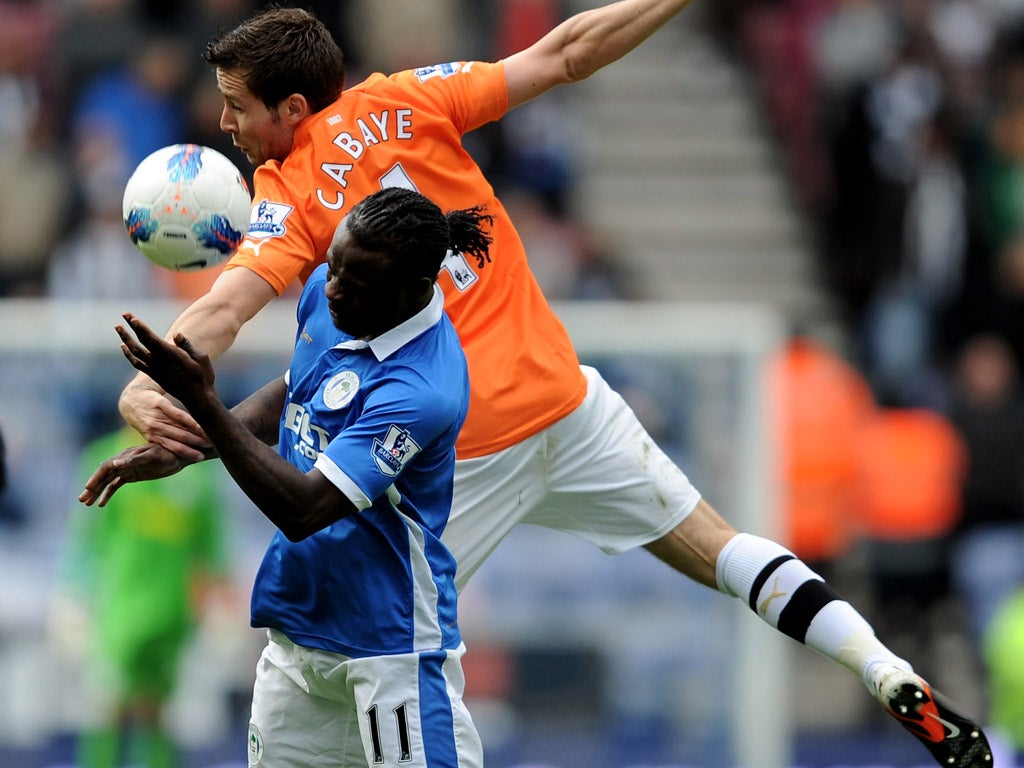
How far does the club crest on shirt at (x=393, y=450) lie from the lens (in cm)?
419

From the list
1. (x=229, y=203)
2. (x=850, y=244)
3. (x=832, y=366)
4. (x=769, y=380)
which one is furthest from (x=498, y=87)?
(x=850, y=244)

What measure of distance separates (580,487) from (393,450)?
45.7 inches

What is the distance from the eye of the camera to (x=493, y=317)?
16.6ft

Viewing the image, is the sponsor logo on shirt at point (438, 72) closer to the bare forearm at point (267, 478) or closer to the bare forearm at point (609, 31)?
the bare forearm at point (609, 31)

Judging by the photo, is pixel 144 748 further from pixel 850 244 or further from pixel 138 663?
pixel 850 244

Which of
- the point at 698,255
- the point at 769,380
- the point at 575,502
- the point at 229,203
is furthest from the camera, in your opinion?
the point at 698,255

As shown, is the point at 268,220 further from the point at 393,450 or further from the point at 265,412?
the point at 393,450

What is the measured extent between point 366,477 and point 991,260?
366 inches

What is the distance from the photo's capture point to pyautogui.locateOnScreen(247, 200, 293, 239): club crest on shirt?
468cm

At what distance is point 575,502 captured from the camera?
5.31 meters

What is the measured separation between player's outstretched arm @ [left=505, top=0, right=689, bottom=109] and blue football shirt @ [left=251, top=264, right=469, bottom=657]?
0.88 metres

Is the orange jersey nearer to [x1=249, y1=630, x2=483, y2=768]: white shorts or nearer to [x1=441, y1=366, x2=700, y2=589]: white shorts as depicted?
[x1=441, y1=366, x2=700, y2=589]: white shorts

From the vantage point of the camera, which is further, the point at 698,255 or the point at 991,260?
the point at 698,255

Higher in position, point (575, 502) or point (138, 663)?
point (575, 502)
